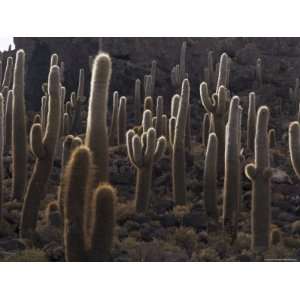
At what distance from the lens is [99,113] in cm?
1013

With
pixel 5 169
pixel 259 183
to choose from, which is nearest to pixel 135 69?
pixel 5 169

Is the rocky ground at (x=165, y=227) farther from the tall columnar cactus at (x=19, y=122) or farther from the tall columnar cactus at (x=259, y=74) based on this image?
the tall columnar cactus at (x=259, y=74)

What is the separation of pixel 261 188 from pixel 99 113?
3117 millimetres

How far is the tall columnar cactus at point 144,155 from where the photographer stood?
12.2 meters

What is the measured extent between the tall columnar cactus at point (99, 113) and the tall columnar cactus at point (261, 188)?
100 inches

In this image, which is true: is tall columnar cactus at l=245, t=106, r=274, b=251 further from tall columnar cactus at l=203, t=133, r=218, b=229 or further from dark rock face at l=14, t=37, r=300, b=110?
dark rock face at l=14, t=37, r=300, b=110

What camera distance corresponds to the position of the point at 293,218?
13484mm

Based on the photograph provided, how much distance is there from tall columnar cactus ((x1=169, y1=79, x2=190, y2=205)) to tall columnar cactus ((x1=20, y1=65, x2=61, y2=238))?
2933 mm

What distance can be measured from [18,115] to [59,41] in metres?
8.16

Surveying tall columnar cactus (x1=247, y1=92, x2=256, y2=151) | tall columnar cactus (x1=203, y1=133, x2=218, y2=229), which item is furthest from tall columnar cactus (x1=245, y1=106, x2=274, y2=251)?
tall columnar cactus (x1=247, y1=92, x2=256, y2=151)

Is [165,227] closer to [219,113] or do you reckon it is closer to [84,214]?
[219,113]

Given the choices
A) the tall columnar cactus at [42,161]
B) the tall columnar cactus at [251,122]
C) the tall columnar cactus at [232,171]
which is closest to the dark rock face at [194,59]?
the tall columnar cactus at [251,122]
